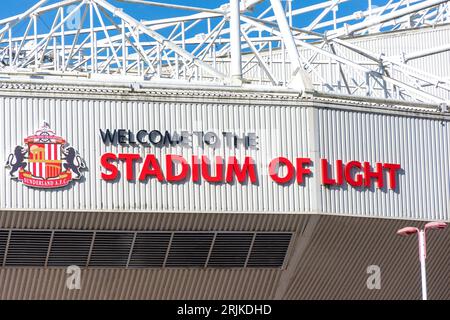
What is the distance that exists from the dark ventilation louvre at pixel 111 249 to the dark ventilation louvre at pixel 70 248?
413 millimetres

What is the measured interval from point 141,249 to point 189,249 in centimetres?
233

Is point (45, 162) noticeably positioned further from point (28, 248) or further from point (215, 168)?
point (215, 168)

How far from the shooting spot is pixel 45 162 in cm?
6119

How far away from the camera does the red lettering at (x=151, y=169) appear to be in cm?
6209

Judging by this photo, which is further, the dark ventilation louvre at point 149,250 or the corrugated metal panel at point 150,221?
the dark ventilation louvre at point 149,250

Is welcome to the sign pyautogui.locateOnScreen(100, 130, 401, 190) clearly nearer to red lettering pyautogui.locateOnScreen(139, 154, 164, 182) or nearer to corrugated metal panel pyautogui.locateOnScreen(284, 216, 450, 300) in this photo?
red lettering pyautogui.locateOnScreen(139, 154, 164, 182)

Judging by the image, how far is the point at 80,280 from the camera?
6325 centimetres

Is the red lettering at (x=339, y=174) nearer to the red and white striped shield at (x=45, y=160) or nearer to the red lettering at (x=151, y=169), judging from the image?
the red lettering at (x=151, y=169)

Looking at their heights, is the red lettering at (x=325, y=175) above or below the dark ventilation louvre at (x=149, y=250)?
above

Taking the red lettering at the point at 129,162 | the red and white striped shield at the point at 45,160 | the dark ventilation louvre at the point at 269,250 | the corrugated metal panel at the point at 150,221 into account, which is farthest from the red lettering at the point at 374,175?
the red and white striped shield at the point at 45,160

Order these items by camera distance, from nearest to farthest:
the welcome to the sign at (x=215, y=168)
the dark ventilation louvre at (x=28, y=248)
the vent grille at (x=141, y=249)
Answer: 1. the dark ventilation louvre at (x=28, y=248)
2. the vent grille at (x=141, y=249)
3. the welcome to the sign at (x=215, y=168)

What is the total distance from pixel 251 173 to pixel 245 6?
27.5 meters

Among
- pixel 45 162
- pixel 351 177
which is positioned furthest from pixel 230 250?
pixel 45 162
